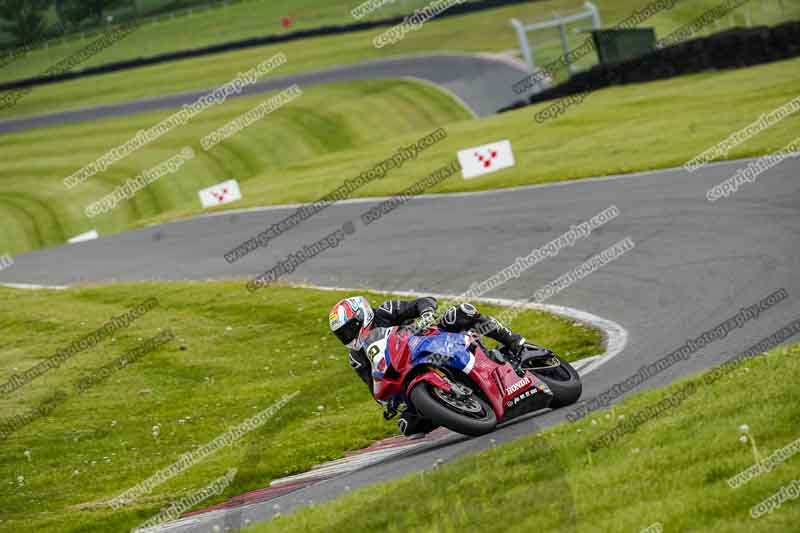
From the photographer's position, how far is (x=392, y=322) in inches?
434

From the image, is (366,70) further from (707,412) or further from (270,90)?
(707,412)

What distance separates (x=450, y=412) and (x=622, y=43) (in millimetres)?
35594

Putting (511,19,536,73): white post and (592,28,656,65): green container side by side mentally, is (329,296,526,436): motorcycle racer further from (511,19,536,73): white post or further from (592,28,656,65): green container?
(511,19,536,73): white post

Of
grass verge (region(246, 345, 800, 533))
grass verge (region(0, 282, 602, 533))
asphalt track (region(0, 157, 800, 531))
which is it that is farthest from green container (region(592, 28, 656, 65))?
grass verge (region(246, 345, 800, 533))

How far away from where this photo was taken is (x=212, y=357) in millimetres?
18625

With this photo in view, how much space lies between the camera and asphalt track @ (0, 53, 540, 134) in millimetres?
51562

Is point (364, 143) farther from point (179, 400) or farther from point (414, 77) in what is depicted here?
point (179, 400)

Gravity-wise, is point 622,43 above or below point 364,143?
above

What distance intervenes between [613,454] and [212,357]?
11595mm

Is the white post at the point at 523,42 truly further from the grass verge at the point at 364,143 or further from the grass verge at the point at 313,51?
the grass verge at the point at 313,51

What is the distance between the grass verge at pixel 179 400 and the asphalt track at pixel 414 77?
97.6 feet

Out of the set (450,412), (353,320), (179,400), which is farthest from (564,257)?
(450,412)

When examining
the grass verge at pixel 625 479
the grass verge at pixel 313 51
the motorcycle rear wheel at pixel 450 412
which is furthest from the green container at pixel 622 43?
the grass verge at pixel 625 479

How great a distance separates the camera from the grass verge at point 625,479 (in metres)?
6.55
